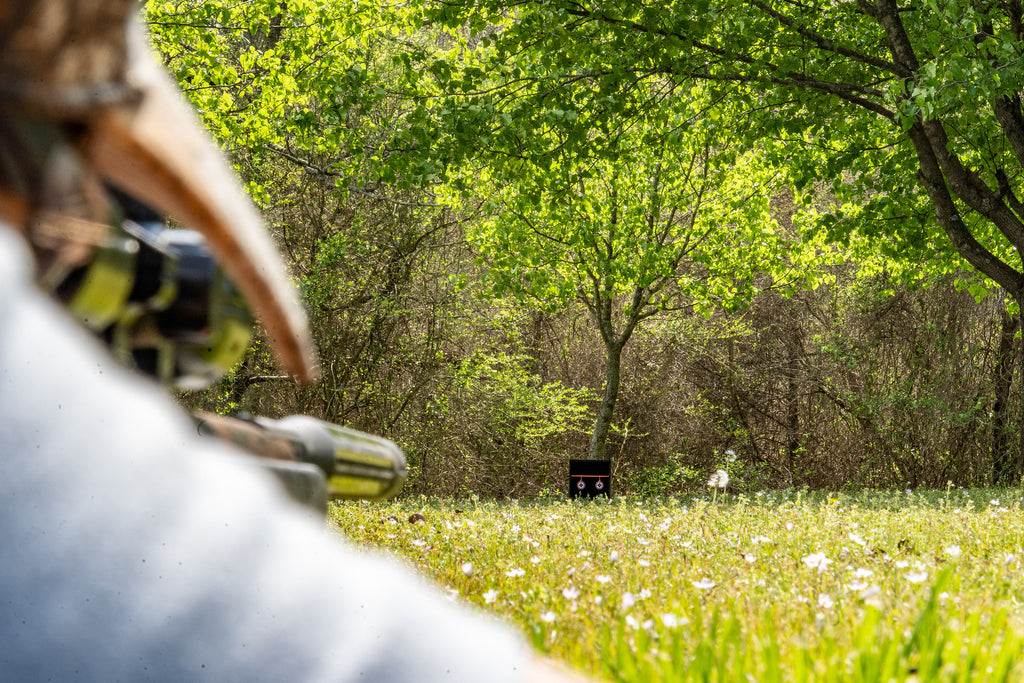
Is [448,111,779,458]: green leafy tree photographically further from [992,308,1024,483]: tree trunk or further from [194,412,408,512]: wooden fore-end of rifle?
[194,412,408,512]: wooden fore-end of rifle

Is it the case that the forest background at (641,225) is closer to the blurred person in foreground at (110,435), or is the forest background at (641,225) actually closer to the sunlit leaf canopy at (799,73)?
the sunlit leaf canopy at (799,73)

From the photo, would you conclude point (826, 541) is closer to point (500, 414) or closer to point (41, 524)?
point (41, 524)

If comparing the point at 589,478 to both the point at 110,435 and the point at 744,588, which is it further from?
the point at 110,435

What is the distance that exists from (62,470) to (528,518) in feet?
19.7

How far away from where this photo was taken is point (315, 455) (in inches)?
20.5

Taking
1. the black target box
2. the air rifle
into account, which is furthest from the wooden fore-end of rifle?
the black target box

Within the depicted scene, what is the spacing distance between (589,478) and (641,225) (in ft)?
15.2

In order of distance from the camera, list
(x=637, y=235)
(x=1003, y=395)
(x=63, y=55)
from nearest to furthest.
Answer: (x=63, y=55), (x=1003, y=395), (x=637, y=235)

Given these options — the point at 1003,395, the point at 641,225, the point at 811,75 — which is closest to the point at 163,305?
the point at 811,75

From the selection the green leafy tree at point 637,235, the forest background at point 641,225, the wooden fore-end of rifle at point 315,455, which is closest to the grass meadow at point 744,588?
the wooden fore-end of rifle at point 315,455

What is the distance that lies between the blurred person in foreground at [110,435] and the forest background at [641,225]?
6.56 metres

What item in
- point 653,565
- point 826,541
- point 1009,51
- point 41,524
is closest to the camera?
point 41,524

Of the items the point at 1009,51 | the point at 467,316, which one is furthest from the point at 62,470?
the point at 467,316

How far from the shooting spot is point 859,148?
11359 millimetres
